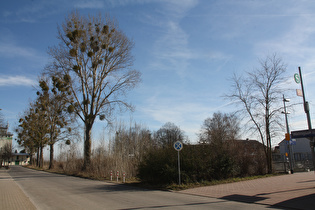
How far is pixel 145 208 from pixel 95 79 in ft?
70.6

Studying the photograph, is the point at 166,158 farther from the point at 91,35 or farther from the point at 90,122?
the point at 91,35

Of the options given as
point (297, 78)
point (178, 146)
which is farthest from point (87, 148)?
point (297, 78)

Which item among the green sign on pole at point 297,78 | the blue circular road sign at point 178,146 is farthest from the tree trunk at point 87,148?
the green sign on pole at point 297,78

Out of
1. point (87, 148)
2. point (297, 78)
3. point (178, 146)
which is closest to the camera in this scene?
point (297, 78)

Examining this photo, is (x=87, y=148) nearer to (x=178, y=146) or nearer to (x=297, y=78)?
(x=178, y=146)

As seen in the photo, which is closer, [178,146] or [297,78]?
[297,78]

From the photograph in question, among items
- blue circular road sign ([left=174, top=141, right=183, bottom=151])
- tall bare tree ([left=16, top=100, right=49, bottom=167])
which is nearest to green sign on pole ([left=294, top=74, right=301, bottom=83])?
blue circular road sign ([left=174, top=141, right=183, bottom=151])

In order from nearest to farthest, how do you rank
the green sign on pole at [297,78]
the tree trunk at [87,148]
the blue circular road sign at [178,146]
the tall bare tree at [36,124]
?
1. the green sign on pole at [297,78]
2. the blue circular road sign at [178,146]
3. the tree trunk at [87,148]
4. the tall bare tree at [36,124]

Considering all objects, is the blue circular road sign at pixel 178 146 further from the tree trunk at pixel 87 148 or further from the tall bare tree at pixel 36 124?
the tall bare tree at pixel 36 124

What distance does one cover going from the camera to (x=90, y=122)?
91.9ft

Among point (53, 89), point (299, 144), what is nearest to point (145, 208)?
point (53, 89)

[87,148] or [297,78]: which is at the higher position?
[297,78]

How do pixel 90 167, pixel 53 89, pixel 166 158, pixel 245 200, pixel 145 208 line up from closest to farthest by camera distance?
pixel 145 208
pixel 245 200
pixel 166 158
pixel 90 167
pixel 53 89

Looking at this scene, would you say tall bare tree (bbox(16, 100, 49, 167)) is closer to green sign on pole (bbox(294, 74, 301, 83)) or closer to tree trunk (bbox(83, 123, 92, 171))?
tree trunk (bbox(83, 123, 92, 171))
